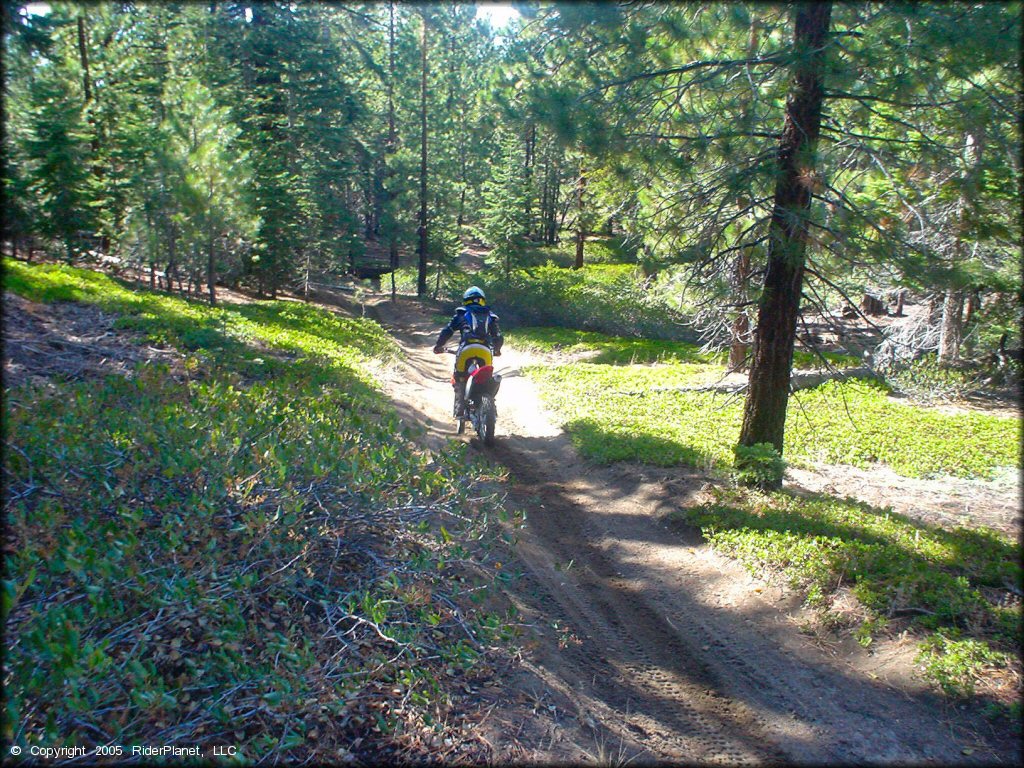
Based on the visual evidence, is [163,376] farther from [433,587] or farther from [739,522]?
[739,522]

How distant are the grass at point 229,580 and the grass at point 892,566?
8.37 ft

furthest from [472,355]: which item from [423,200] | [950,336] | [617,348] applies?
[423,200]

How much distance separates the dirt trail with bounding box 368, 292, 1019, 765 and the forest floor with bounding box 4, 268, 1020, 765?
0.01 m

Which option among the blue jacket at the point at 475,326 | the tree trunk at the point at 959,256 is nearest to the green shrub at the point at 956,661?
the tree trunk at the point at 959,256

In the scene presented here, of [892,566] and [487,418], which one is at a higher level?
[487,418]

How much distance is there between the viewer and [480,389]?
9078mm

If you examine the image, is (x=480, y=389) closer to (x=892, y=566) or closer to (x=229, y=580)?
(x=892, y=566)

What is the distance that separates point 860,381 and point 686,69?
1016cm

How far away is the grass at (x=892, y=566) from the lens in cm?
429

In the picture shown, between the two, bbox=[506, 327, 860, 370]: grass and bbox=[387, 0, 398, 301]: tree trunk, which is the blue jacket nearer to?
bbox=[506, 327, 860, 370]: grass

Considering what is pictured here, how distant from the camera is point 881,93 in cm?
625

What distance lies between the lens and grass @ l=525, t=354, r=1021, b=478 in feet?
28.5

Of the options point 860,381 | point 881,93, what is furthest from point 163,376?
point 860,381

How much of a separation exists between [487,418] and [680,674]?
16.8 ft
